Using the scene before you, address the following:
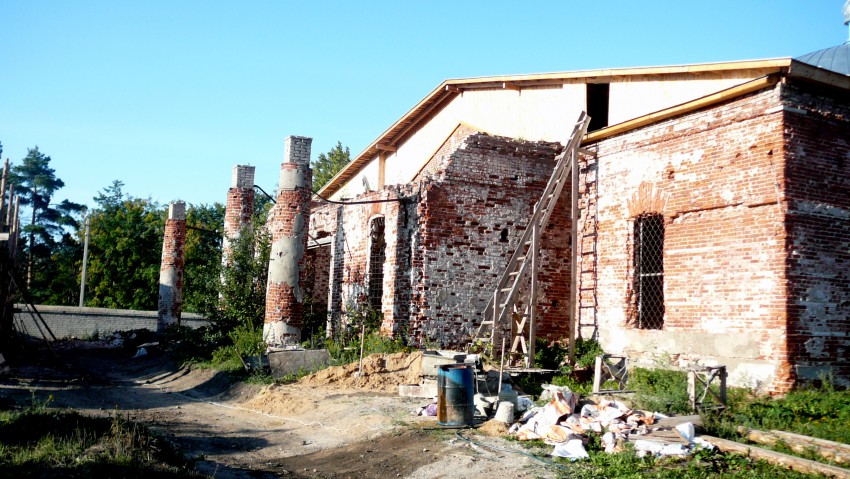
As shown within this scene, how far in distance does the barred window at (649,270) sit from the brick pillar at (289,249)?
784 cm

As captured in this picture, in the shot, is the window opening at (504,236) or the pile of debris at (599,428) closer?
the pile of debris at (599,428)

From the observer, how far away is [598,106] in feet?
50.7

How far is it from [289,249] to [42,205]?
137ft

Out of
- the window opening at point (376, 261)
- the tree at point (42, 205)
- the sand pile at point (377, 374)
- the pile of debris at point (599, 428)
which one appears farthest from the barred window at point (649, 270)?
the tree at point (42, 205)

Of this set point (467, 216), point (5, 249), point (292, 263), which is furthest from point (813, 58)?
point (5, 249)

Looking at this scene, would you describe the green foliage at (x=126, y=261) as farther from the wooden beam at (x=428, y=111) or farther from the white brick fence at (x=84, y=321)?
the wooden beam at (x=428, y=111)

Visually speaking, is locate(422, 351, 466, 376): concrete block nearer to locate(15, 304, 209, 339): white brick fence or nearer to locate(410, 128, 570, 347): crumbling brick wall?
locate(410, 128, 570, 347): crumbling brick wall

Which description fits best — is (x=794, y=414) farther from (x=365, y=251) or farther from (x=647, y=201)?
(x=365, y=251)

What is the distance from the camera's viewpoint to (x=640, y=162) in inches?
504

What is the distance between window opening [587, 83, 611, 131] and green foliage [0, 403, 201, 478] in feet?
36.0

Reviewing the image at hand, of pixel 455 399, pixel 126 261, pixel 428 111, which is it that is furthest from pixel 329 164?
pixel 455 399

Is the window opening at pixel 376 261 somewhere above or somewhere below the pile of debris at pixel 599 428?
above

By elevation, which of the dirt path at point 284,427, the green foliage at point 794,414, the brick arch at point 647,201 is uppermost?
the brick arch at point 647,201

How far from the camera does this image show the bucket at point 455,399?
942 centimetres
